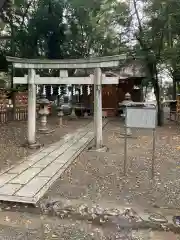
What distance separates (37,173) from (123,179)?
5.90ft

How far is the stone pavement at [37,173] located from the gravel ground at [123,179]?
8.6 inches

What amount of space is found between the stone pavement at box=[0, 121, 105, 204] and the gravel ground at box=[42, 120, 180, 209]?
0.72ft

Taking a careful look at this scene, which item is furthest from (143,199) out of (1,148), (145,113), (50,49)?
(50,49)

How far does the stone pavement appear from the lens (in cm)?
534

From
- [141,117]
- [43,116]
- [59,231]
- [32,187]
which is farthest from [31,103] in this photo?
[59,231]

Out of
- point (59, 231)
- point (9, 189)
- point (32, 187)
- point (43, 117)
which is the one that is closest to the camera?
point (59, 231)

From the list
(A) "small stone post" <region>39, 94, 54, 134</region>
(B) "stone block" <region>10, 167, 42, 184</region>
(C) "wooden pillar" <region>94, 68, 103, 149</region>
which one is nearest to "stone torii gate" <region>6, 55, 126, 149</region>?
(C) "wooden pillar" <region>94, 68, 103, 149</region>

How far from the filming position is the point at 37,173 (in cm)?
657

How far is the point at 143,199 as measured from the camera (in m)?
5.33

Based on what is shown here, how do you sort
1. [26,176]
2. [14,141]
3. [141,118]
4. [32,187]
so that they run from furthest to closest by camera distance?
[14,141] < [141,118] < [26,176] < [32,187]

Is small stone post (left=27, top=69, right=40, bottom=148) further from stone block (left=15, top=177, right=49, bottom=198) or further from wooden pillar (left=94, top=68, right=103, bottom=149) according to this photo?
stone block (left=15, top=177, right=49, bottom=198)

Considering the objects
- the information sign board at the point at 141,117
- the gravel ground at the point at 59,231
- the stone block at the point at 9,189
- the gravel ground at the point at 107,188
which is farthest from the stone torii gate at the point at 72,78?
the gravel ground at the point at 59,231

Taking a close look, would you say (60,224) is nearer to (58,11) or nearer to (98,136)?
(98,136)

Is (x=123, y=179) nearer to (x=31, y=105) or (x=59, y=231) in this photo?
(x=59, y=231)
